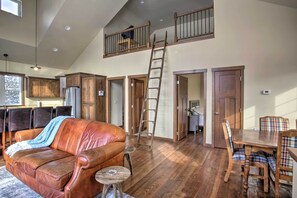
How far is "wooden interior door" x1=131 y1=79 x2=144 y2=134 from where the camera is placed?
5.83m

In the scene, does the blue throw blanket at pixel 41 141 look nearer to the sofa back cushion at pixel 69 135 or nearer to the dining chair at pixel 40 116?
the sofa back cushion at pixel 69 135

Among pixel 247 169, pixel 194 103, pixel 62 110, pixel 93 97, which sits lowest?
pixel 247 169

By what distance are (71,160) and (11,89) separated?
564 cm

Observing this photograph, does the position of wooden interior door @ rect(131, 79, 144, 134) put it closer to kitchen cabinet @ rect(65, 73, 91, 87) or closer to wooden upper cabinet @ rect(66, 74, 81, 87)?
kitchen cabinet @ rect(65, 73, 91, 87)

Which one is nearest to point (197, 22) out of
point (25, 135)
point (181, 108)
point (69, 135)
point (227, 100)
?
point (227, 100)

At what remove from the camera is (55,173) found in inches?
72.1

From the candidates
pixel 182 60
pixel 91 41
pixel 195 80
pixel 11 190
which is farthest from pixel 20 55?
pixel 195 80

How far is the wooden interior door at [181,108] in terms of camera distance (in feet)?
16.2

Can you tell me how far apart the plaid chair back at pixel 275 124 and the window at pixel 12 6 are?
275 inches

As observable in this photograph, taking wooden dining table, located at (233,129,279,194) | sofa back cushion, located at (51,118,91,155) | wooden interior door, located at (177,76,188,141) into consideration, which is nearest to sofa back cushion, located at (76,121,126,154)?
sofa back cushion, located at (51,118,91,155)

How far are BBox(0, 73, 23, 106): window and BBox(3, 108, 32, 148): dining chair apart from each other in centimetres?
261

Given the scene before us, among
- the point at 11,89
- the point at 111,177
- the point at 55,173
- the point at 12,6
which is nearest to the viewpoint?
the point at 111,177

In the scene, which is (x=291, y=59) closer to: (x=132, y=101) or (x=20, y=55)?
(x=132, y=101)

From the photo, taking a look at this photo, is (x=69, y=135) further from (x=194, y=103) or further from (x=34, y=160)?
(x=194, y=103)
